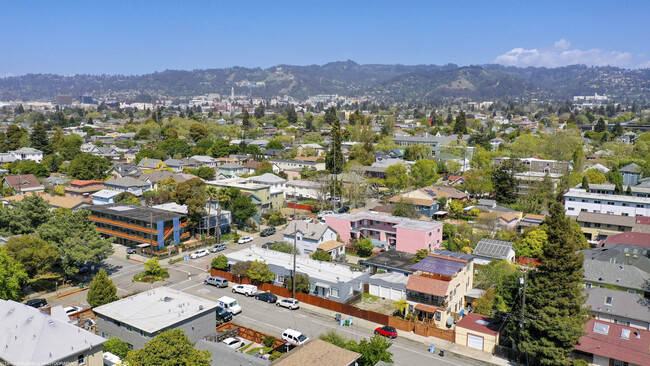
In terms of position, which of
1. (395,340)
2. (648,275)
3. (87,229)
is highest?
(87,229)

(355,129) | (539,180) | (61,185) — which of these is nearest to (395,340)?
(539,180)

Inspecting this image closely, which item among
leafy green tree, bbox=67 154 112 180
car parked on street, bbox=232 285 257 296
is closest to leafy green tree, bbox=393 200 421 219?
car parked on street, bbox=232 285 257 296

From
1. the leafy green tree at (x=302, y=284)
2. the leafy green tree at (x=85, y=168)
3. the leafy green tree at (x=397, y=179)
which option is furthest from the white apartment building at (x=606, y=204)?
the leafy green tree at (x=85, y=168)

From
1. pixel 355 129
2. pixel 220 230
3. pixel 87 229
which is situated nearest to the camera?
pixel 87 229

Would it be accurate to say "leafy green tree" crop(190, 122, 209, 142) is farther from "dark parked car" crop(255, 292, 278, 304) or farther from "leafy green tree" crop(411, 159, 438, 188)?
Answer: "dark parked car" crop(255, 292, 278, 304)

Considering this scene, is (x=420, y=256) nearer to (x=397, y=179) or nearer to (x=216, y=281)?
(x=216, y=281)

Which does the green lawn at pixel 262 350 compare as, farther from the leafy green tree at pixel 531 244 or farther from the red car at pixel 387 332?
the leafy green tree at pixel 531 244

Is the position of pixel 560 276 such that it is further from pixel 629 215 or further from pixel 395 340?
pixel 629 215
